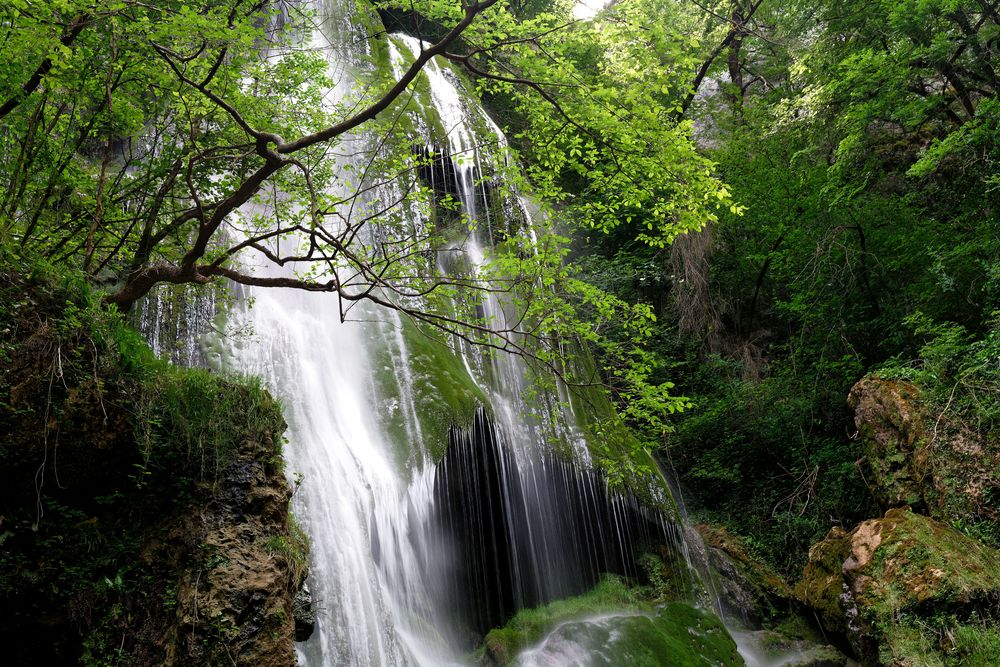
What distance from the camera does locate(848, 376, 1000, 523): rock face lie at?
7.32 m

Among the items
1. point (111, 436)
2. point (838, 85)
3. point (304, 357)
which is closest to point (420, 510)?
point (304, 357)

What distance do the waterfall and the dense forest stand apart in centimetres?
8

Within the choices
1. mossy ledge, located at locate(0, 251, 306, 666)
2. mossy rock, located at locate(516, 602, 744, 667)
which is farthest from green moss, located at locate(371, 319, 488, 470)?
mossy ledge, located at locate(0, 251, 306, 666)

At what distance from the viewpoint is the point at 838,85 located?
943 cm

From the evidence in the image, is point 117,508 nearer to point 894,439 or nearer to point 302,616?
point 302,616

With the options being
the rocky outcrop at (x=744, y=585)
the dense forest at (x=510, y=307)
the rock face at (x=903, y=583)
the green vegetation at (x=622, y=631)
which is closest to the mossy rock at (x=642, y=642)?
the green vegetation at (x=622, y=631)

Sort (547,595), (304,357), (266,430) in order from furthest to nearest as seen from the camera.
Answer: (547,595) < (304,357) < (266,430)

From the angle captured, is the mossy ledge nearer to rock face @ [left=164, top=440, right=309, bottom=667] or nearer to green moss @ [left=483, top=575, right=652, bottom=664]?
rock face @ [left=164, top=440, right=309, bottom=667]

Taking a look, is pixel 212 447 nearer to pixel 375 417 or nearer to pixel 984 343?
pixel 375 417

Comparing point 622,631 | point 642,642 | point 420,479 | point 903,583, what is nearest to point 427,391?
point 420,479

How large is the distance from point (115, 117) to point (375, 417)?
4.25 meters

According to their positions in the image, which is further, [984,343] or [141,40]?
[984,343]

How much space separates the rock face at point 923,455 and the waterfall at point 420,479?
3.49 m

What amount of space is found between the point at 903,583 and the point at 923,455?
188cm
